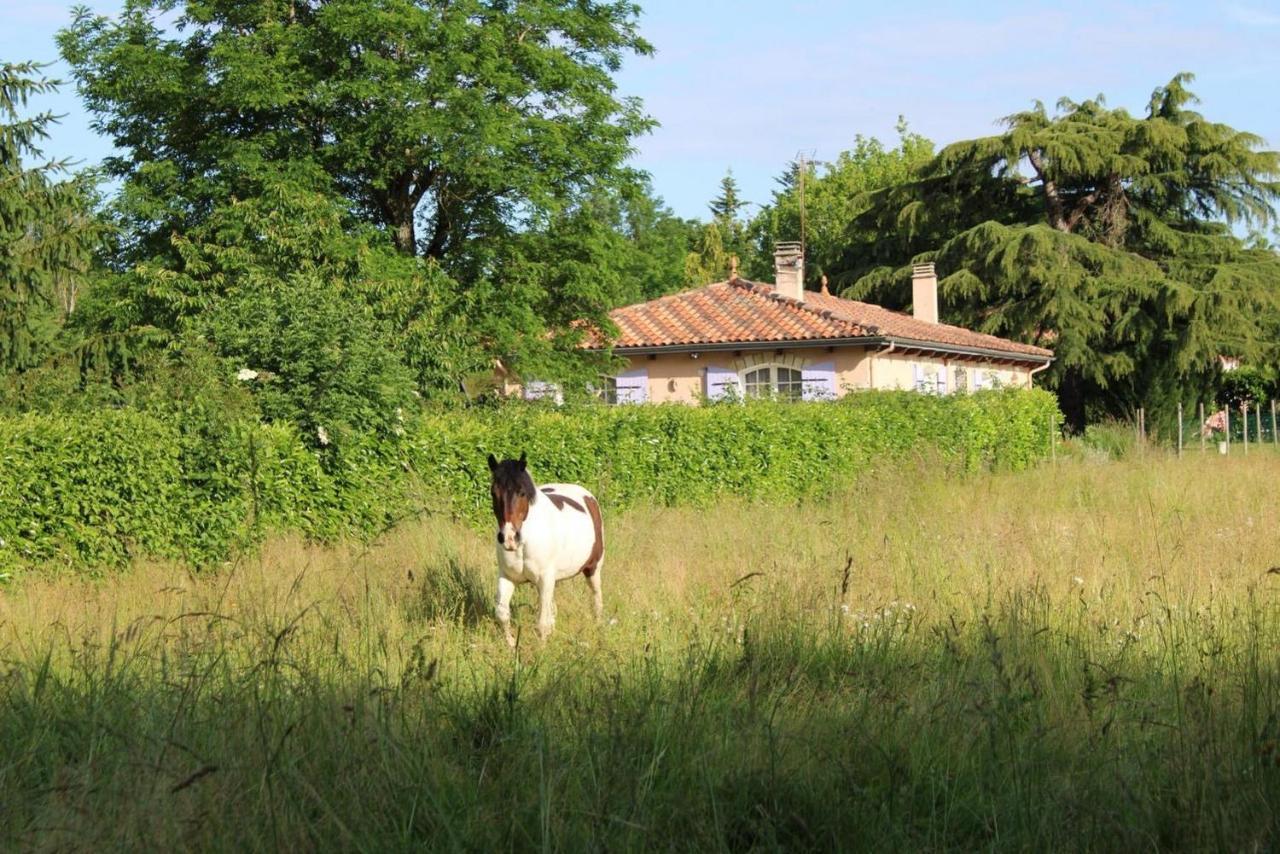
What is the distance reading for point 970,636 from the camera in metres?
7.30

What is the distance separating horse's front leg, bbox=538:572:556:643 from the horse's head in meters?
0.46

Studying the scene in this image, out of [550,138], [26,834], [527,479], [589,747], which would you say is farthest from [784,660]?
[550,138]

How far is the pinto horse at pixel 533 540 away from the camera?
28.1ft

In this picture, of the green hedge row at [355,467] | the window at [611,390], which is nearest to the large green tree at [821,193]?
the window at [611,390]

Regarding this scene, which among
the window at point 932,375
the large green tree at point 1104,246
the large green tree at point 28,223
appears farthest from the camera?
the large green tree at point 1104,246

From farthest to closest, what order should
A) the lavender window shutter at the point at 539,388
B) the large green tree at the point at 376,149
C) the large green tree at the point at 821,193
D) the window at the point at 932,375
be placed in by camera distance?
1. the large green tree at the point at 821,193
2. the window at the point at 932,375
3. the lavender window shutter at the point at 539,388
4. the large green tree at the point at 376,149

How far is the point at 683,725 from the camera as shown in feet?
17.1

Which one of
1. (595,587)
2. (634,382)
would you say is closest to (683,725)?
(595,587)

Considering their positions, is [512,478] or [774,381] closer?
[512,478]

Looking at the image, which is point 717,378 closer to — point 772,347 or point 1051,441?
point 772,347

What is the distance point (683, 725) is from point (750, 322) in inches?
1169

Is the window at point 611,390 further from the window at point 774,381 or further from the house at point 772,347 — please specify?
the window at point 774,381

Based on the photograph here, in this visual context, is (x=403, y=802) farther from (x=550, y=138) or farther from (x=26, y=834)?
(x=550, y=138)

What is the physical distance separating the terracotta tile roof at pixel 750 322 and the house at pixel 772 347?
29mm
